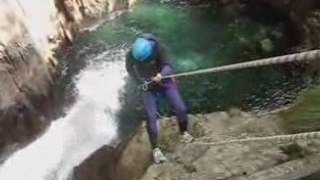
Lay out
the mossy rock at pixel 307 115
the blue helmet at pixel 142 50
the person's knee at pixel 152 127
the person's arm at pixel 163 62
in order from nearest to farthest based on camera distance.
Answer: the mossy rock at pixel 307 115, the blue helmet at pixel 142 50, the person's arm at pixel 163 62, the person's knee at pixel 152 127

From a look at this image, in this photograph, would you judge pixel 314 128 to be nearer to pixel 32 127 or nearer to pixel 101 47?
pixel 32 127

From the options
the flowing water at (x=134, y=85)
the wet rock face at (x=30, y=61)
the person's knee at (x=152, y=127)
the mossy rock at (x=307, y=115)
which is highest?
the mossy rock at (x=307, y=115)

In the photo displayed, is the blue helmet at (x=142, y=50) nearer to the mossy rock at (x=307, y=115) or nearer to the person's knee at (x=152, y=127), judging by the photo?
the person's knee at (x=152, y=127)

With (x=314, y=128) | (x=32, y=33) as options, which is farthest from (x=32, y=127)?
(x=314, y=128)

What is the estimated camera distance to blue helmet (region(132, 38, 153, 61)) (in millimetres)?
6219

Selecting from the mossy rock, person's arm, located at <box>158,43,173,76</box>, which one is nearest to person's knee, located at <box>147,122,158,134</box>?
A: person's arm, located at <box>158,43,173,76</box>

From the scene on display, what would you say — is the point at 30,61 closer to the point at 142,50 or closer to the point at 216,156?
the point at 142,50

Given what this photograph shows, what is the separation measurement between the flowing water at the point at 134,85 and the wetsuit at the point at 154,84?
7.46ft

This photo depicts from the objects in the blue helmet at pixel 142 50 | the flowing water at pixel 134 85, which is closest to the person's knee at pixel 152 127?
the blue helmet at pixel 142 50

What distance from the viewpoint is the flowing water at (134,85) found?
899cm

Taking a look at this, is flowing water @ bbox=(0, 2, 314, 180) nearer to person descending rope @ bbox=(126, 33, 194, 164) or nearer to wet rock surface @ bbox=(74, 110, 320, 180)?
wet rock surface @ bbox=(74, 110, 320, 180)

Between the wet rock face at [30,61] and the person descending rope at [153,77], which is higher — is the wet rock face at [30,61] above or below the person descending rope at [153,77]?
below

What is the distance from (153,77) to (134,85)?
3.93 m

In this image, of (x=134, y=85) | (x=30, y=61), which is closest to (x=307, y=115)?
(x=134, y=85)
